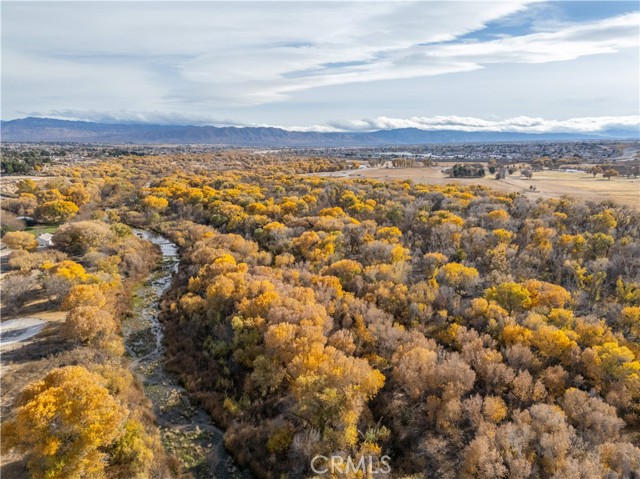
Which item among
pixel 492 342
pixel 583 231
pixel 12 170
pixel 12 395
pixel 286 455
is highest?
pixel 12 170

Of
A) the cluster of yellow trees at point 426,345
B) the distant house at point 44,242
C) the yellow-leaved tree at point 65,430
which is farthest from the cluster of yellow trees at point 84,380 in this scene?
the cluster of yellow trees at point 426,345

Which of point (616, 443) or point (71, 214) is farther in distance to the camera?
point (71, 214)

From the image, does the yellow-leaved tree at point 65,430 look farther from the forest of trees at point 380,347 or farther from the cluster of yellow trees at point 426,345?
the cluster of yellow trees at point 426,345

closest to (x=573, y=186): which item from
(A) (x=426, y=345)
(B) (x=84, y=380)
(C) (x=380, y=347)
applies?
(A) (x=426, y=345)

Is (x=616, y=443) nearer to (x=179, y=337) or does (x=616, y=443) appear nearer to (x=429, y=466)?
(x=429, y=466)

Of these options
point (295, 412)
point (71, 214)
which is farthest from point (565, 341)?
point (71, 214)

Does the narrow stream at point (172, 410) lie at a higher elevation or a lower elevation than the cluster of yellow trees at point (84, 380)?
lower

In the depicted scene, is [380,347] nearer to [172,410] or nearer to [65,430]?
[172,410]
